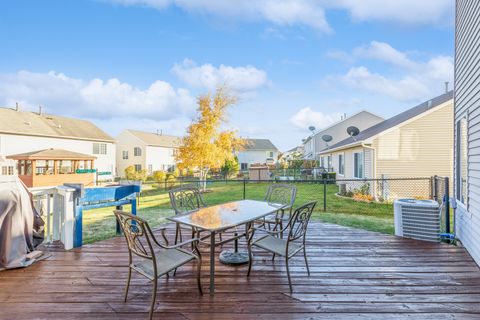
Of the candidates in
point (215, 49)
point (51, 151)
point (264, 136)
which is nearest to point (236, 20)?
point (215, 49)

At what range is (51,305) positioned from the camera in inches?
85.8

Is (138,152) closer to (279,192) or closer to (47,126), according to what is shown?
(47,126)

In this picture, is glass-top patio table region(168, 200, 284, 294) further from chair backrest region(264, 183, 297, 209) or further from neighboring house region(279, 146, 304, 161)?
neighboring house region(279, 146, 304, 161)

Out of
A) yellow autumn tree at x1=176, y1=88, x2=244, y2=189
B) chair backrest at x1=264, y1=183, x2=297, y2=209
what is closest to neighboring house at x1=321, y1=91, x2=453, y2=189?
chair backrest at x1=264, y1=183, x2=297, y2=209

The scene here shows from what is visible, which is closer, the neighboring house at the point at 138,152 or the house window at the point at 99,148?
the house window at the point at 99,148

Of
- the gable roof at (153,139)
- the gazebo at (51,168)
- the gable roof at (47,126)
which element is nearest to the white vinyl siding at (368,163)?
the gazebo at (51,168)

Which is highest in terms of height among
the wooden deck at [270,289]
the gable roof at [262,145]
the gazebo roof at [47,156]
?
the gable roof at [262,145]

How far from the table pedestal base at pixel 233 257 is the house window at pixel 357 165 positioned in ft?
29.1

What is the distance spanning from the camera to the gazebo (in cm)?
1678

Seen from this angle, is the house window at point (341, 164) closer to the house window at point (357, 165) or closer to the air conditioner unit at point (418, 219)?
the house window at point (357, 165)

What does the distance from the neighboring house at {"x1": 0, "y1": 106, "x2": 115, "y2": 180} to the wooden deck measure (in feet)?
52.2

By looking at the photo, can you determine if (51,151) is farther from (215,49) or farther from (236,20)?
(236,20)

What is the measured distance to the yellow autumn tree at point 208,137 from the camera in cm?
1391

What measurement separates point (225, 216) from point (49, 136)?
22519 millimetres
